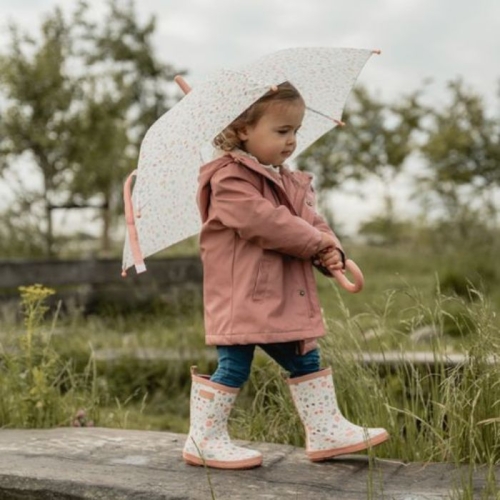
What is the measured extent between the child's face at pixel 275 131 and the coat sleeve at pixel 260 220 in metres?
0.12

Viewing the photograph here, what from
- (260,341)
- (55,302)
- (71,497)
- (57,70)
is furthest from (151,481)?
(57,70)

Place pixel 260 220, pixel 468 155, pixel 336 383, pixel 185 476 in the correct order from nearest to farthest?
pixel 260 220 → pixel 185 476 → pixel 336 383 → pixel 468 155

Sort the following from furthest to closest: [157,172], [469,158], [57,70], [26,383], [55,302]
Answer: [469,158]
[57,70]
[55,302]
[26,383]
[157,172]

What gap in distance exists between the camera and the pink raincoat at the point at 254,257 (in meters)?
3.38

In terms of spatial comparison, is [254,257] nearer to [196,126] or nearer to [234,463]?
[196,126]

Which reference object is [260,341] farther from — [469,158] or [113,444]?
[469,158]

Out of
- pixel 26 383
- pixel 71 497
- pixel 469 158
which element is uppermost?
pixel 469 158

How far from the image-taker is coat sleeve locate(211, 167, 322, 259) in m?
3.37

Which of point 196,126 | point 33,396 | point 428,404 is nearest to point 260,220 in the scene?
point 196,126

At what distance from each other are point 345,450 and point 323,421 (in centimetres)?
13

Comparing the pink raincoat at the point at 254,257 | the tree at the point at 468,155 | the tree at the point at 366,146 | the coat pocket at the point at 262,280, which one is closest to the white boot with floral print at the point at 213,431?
the pink raincoat at the point at 254,257

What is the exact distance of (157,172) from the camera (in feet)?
12.5

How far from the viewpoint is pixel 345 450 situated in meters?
3.57

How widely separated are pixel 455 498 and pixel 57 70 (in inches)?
437
